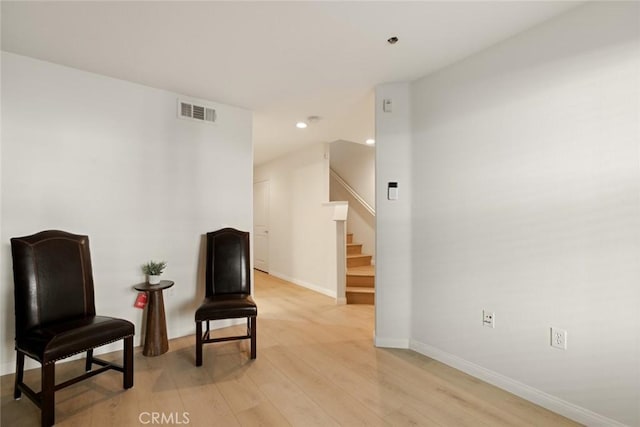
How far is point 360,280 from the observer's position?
15.4ft

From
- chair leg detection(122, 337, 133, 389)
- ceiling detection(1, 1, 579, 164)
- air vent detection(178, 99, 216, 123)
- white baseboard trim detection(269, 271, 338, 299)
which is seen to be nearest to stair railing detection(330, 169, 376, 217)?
white baseboard trim detection(269, 271, 338, 299)

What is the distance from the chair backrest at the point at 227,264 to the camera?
3055 millimetres

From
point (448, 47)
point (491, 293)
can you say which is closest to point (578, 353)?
point (491, 293)

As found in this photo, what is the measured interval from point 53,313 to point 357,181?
16.7ft

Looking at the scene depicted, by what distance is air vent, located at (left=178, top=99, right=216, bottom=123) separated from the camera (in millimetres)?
3205

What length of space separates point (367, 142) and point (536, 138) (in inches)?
126

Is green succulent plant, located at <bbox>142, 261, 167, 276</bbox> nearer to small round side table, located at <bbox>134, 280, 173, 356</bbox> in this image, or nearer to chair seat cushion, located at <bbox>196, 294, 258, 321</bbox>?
small round side table, located at <bbox>134, 280, 173, 356</bbox>

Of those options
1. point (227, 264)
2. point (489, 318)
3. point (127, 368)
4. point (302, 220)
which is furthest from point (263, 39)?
point (302, 220)

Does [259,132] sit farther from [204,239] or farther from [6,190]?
[6,190]

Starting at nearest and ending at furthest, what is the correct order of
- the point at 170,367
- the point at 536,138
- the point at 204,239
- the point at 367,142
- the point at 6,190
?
the point at 536,138, the point at 6,190, the point at 170,367, the point at 204,239, the point at 367,142

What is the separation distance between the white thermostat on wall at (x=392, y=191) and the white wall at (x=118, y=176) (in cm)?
166

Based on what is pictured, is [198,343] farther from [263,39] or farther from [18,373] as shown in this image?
[263,39]

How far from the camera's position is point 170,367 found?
253cm

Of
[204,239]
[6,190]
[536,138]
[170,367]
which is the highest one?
[536,138]
